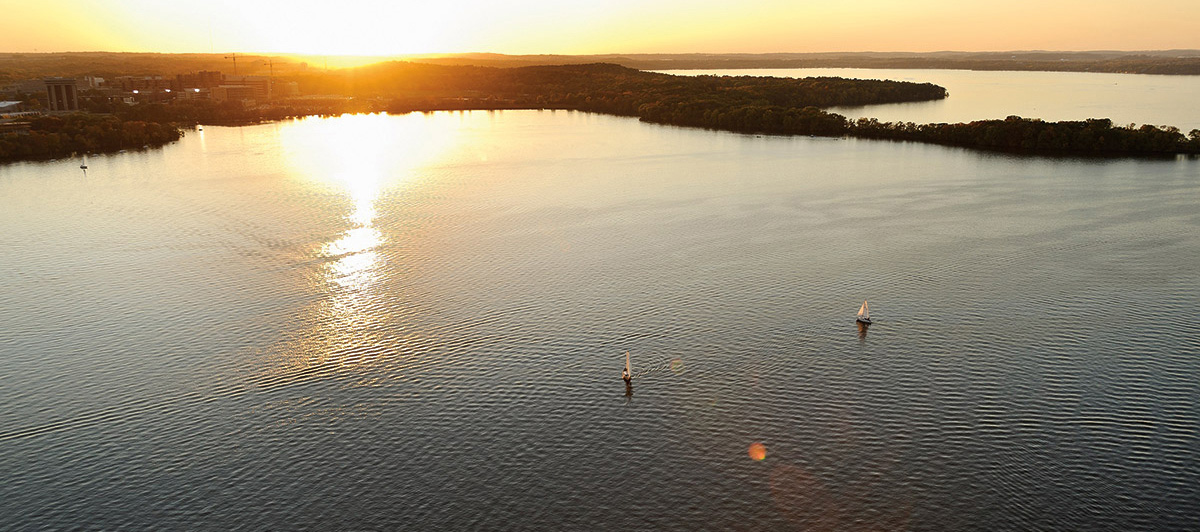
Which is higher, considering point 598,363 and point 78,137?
point 78,137

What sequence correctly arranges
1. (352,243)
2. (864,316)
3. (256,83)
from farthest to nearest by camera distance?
(256,83), (352,243), (864,316)

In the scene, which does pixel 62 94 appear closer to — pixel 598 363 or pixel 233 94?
pixel 233 94

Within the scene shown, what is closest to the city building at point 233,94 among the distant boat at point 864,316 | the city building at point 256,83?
the city building at point 256,83

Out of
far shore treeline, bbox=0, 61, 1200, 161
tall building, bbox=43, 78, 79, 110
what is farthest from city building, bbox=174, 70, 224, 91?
tall building, bbox=43, 78, 79, 110

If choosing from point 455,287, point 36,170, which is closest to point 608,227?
point 455,287

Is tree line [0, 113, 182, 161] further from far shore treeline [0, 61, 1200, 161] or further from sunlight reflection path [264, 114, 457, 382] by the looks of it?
sunlight reflection path [264, 114, 457, 382]

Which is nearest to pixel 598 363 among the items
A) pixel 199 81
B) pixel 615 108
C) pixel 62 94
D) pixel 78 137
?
pixel 78 137

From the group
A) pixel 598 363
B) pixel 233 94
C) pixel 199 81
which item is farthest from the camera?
pixel 199 81
